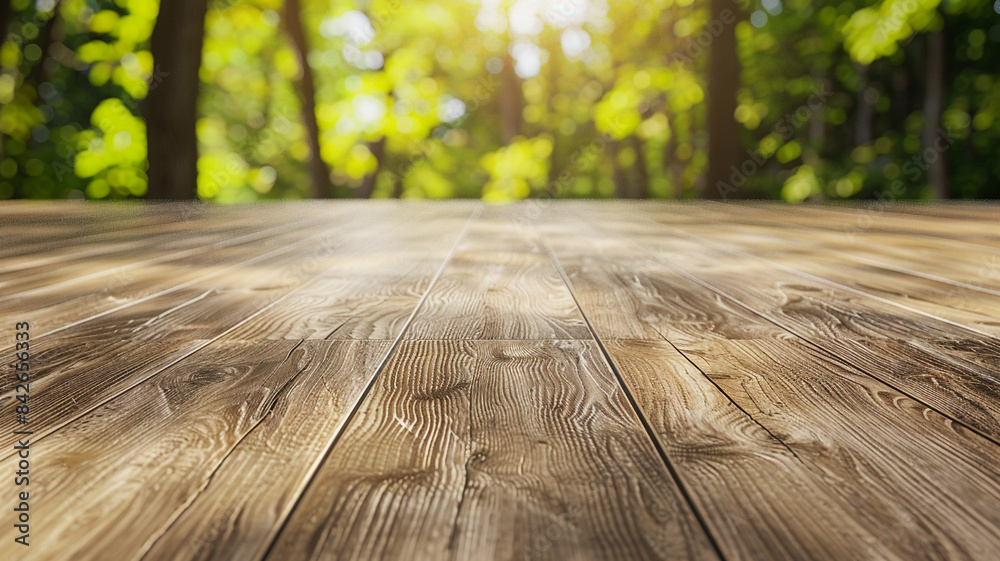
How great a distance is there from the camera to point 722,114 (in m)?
6.04

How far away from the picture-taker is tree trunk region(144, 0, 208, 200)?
5.38 m

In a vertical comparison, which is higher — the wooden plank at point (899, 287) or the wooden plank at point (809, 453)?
the wooden plank at point (899, 287)

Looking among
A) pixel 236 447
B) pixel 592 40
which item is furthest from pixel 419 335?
pixel 592 40

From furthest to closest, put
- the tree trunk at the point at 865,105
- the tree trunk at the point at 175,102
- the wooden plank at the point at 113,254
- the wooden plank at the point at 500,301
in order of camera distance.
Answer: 1. the tree trunk at the point at 865,105
2. the tree trunk at the point at 175,102
3. the wooden plank at the point at 113,254
4. the wooden plank at the point at 500,301

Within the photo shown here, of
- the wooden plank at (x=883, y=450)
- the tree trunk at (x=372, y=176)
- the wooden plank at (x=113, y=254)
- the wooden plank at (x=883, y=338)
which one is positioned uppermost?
the tree trunk at (x=372, y=176)

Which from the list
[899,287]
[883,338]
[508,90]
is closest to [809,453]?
[883,338]

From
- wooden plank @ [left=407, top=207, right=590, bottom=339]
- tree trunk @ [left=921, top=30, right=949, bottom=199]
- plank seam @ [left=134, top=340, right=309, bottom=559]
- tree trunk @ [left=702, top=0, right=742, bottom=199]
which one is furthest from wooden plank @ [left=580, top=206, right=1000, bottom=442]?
tree trunk @ [left=921, top=30, right=949, bottom=199]

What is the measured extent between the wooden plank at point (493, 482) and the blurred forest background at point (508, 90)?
18.0ft

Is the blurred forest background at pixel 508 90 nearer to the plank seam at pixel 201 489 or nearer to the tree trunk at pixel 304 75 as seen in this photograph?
the tree trunk at pixel 304 75

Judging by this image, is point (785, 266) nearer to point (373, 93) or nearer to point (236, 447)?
point (236, 447)

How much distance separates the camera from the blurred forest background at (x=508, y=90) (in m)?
6.03

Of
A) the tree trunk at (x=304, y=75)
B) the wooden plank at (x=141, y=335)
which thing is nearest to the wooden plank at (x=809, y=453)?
the wooden plank at (x=141, y=335)

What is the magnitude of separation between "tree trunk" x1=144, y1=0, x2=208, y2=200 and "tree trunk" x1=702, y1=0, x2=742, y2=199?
426cm
